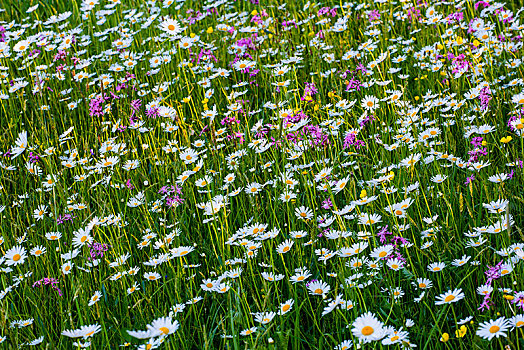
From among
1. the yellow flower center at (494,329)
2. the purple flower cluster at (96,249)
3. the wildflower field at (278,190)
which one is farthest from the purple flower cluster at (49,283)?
the yellow flower center at (494,329)

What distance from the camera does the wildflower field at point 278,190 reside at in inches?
76.2

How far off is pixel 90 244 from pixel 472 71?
6.70ft

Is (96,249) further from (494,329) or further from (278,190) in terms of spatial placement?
(494,329)

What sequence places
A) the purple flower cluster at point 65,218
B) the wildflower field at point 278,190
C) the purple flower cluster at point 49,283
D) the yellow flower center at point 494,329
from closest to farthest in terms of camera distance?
the yellow flower center at point 494,329, the wildflower field at point 278,190, the purple flower cluster at point 49,283, the purple flower cluster at point 65,218

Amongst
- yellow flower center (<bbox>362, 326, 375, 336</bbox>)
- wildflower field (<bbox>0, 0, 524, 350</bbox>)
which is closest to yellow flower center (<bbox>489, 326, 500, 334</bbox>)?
wildflower field (<bbox>0, 0, 524, 350</bbox>)

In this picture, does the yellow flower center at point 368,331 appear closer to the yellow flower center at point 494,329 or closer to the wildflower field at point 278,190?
the wildflower field at point 278,190

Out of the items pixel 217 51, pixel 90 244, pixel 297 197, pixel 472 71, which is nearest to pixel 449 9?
pixel 472 71

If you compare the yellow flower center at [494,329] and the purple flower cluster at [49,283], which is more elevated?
the purple flower cluster at [49,283]

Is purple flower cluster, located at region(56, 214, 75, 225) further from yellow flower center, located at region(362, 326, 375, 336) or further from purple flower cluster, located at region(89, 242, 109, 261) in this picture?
yellow flower center, located at region(362, 326, 375, 336)

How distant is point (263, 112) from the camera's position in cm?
327

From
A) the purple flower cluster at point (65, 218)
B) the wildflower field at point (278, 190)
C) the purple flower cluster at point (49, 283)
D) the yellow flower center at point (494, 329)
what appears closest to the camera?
the yellow flower center at point (494, 329)

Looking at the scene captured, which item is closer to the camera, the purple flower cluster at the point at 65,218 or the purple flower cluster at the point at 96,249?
the purple flower cluster at the point at 96,249

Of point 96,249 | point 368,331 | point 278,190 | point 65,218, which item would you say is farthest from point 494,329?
point 65,218

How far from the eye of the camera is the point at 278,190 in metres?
2.57
